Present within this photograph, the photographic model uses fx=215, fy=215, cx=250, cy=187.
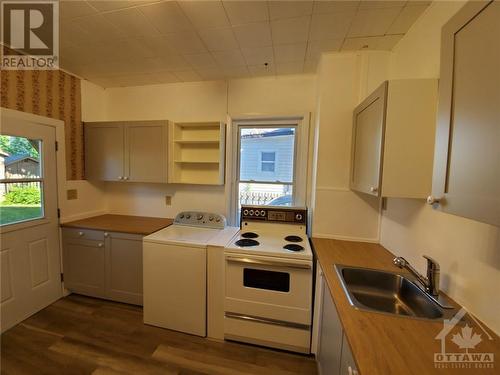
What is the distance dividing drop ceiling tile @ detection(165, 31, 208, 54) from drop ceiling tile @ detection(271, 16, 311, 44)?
0.63m

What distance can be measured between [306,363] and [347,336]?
1.18 meters

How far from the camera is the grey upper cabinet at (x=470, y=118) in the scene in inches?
22.9

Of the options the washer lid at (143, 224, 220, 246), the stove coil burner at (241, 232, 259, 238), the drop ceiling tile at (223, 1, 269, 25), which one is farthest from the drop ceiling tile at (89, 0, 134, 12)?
the stove coil burner at (241, 232, 259, 238)

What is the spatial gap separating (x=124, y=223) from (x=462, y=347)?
2.83 meters

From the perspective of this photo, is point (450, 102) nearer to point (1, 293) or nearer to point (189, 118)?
point (189, 118)

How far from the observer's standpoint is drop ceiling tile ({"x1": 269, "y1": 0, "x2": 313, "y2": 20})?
1.38m

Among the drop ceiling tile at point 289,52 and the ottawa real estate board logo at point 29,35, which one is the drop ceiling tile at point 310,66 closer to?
the drop ceiling tile at point 289,52

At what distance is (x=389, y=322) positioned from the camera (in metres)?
0.94

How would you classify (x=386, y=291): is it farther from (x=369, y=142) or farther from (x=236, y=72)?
(x=236, y=72)

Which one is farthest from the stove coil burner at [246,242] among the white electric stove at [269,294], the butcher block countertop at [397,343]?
the butcher block countertop at [397,343]

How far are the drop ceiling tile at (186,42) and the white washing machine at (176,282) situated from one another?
1719 mm

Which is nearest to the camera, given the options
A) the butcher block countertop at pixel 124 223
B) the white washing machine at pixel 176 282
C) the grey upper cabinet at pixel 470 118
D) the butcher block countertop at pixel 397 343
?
the grey upper cabinet at pixel 470 118

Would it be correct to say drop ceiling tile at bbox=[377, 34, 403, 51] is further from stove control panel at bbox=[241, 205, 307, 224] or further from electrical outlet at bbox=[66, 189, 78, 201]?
electrical outlet at bbox=[66, 189, 78, 201]

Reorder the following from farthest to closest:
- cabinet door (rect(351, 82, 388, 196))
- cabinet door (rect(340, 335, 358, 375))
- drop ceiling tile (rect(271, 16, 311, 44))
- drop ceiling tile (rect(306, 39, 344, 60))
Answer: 1. drop ceiling tile (rect(306, 39, 344, 60))
2. drop ceiling tile (rect(271, 16, 311, 44))
3. cabinet door (rect(351, 82, 388, 196))
4. cabinet door (rect(340, 335, 358, 375))
